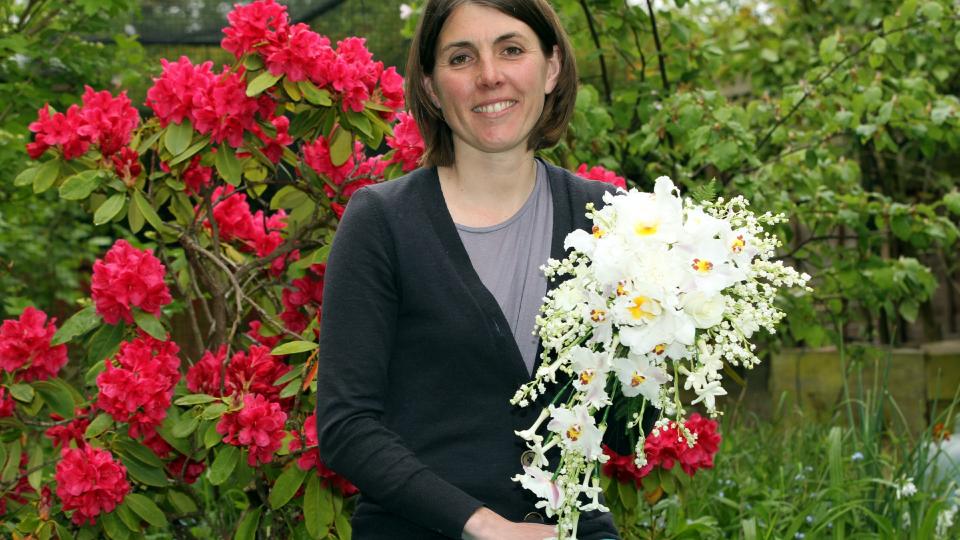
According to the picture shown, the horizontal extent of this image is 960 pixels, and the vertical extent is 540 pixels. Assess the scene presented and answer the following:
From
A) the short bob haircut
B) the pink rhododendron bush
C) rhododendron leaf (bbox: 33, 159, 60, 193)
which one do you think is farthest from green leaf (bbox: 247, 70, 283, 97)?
the short bob haircut

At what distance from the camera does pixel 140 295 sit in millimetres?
3105

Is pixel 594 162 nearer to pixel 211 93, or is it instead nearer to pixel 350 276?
pixel 211 93

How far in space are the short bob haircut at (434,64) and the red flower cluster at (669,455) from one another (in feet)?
3.32

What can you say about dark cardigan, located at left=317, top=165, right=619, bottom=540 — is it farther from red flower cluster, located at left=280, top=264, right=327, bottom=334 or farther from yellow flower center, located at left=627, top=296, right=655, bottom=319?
red flower cluster, located at left=280, top=264, right=327, bottom=334

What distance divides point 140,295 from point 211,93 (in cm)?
57

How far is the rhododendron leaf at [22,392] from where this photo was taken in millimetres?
3250

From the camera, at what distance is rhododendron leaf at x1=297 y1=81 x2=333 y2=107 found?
3125 mm

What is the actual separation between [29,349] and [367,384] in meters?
1.82

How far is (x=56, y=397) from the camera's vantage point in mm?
3338

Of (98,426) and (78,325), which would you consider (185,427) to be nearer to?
(98,426)

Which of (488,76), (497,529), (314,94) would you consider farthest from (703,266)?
(314,94)

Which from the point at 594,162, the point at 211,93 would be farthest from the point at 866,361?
the point at 211,93

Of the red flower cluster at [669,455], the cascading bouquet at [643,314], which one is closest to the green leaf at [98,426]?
the red flower cluster at [669,455]

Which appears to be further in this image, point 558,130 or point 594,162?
point 594,162
